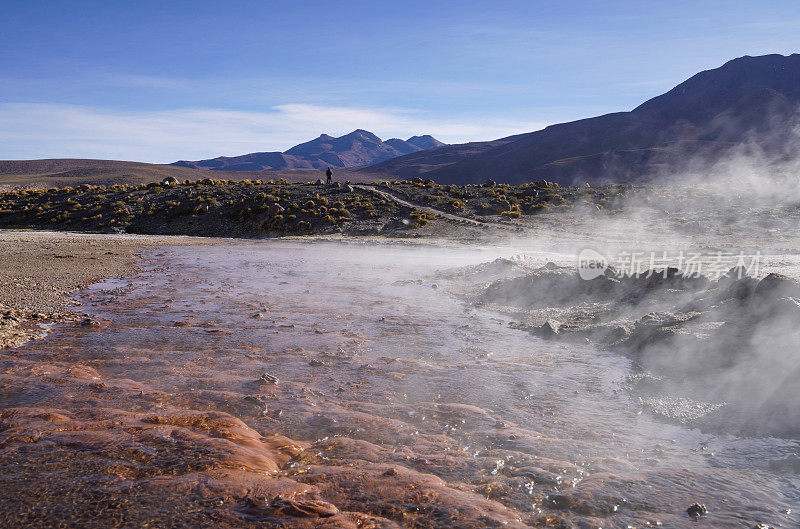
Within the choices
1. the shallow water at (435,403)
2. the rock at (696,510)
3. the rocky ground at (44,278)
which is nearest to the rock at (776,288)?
the shallow water at (435,403)

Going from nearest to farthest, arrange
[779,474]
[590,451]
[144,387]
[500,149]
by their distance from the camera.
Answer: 1. [779,474]
2. [590,451]
3. [144,387]
4. [500,149]

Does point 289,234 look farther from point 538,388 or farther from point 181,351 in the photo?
point 538,388

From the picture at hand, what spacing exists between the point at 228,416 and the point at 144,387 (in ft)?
5.13

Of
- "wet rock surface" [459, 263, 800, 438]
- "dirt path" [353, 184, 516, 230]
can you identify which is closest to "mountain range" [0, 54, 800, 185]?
"dirt path" [353, 184, 516, 230]

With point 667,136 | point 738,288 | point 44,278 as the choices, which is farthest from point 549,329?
point 667,136

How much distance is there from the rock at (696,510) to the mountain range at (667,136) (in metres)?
99.1

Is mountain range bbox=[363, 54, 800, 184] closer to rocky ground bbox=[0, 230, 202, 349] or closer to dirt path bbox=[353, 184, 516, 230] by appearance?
dirt path bbox=[353, 184, 516, 230]

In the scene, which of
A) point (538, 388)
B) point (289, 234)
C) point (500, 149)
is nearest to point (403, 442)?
point (538, 388)

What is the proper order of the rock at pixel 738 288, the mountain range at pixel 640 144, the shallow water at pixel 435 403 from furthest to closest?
1. the mountain range at pixel 640 144
2. the rock at pixel 738 288
3. the shallow water at pixel 435 403

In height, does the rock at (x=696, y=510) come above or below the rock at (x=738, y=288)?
below

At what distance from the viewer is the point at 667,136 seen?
118812 mm

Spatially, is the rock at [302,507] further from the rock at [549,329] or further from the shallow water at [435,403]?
the rock at [549,329]

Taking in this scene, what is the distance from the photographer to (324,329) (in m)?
9.45

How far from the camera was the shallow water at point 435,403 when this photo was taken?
399 centimetres
